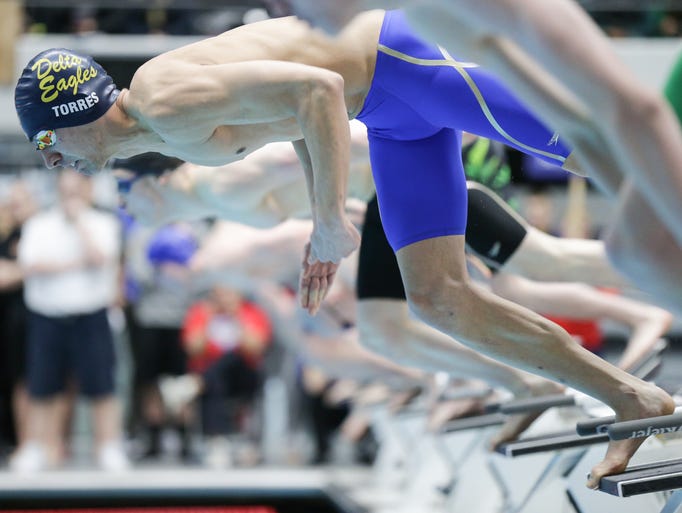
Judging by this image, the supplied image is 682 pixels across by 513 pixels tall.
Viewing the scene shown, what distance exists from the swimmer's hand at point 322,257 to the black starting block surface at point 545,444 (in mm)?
779

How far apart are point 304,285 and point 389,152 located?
510 millimetres

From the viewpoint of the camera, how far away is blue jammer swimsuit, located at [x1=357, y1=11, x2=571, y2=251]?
309 cm

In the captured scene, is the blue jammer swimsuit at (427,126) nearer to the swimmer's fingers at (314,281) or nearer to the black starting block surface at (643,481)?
the swimmer's fingers at (314,281)

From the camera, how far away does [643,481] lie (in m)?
2.57

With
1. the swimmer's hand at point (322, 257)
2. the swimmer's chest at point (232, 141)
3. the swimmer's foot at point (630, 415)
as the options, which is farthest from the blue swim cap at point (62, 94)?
the swimmer's foot at point (630, 415)

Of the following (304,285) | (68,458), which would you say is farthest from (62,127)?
(68,458)

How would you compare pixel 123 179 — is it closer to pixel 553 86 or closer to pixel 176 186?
pixel 176 186

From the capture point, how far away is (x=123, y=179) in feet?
14.6

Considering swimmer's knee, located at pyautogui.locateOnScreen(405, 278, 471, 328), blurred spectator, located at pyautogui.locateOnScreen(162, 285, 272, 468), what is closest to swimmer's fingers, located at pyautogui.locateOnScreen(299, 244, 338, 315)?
swimmer's knee, located at pyautogui.locateOnScreen(405, 278, 471, 328)

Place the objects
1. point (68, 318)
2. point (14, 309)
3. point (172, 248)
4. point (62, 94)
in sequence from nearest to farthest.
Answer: point (62, 94) < point (172, 248) < point (68, 318) < point (14, 309)

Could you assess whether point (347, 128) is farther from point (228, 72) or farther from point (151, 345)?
point (151, 345)

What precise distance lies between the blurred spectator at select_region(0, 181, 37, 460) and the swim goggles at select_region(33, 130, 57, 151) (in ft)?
16.6

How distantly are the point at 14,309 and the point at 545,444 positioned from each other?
18.5 ft

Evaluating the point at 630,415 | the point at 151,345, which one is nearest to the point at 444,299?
the point at 630,415
